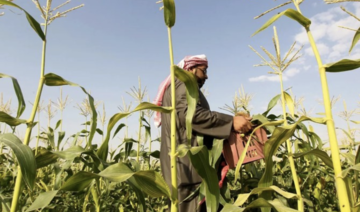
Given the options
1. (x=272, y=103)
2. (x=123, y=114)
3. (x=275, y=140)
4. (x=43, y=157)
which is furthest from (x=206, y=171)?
(x=272, y=103)

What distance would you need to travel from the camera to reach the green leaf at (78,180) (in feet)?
4.48

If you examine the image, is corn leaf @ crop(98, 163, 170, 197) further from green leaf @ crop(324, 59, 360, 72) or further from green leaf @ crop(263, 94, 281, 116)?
green leaf @ crop(263, 94, 281, 116)

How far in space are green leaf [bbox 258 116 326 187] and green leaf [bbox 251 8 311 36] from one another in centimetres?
46

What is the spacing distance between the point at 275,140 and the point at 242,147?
99 cm

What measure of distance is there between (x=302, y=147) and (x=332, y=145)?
1439 mm

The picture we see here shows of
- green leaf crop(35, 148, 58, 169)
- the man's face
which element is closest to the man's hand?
the man's face

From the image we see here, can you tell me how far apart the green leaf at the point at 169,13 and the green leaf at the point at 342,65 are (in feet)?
2.90

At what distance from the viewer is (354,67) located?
1.28m

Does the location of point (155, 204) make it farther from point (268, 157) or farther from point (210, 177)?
point (268, 157)

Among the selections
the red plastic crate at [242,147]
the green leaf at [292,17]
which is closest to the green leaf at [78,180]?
the green leaf at [292,17]

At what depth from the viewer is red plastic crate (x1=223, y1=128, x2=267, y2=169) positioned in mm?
2146

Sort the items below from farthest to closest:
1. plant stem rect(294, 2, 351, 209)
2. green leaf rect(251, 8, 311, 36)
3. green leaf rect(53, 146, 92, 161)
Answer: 1. green leaf rect(53, 146, 92, 161)
2. green leaf rect(251, 8, 311, 36)
3. plant stem rect(294, 2, 351, 209)

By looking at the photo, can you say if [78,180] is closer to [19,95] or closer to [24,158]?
[24,158]

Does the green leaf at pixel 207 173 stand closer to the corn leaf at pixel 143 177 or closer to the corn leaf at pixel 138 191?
the corn leaf at pixel 143 177
